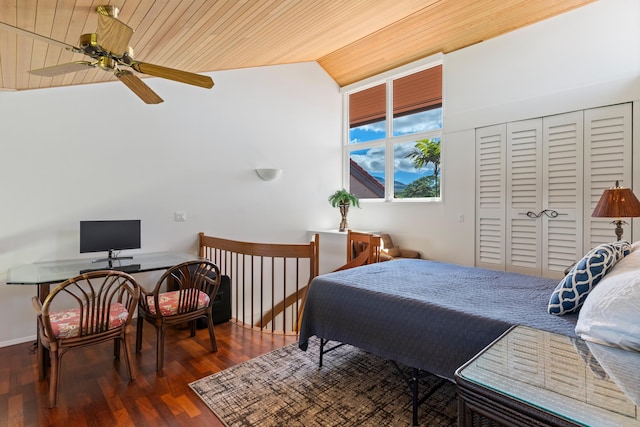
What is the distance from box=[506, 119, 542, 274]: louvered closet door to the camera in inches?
147

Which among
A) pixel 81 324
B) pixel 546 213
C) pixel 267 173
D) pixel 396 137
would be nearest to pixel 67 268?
pixel 81 324

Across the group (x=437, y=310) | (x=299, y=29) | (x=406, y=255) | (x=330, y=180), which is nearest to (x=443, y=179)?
(x=406, y=255)

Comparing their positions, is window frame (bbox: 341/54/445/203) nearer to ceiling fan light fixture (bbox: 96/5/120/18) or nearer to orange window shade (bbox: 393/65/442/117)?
orange window shade (bbox: 393/65/442/117)

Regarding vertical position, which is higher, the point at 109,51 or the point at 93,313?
the point at 109,51

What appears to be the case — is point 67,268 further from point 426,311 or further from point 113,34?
point 426,311

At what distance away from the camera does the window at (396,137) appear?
4.68m

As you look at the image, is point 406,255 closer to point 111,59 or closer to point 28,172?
point 111,59

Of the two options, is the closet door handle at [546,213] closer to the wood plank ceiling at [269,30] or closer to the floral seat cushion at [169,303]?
the wood plank ceiling at [269,30]

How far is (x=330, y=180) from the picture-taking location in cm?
562

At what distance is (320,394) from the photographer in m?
2.12

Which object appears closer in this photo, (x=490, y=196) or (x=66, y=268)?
(x=66, y=268)

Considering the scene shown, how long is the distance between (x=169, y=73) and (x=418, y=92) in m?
3.67

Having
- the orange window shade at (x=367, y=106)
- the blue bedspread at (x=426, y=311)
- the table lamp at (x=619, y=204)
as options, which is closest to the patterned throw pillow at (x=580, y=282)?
the blue bedspread at (x=426, y=311)

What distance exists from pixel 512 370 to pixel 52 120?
4.03 metres
